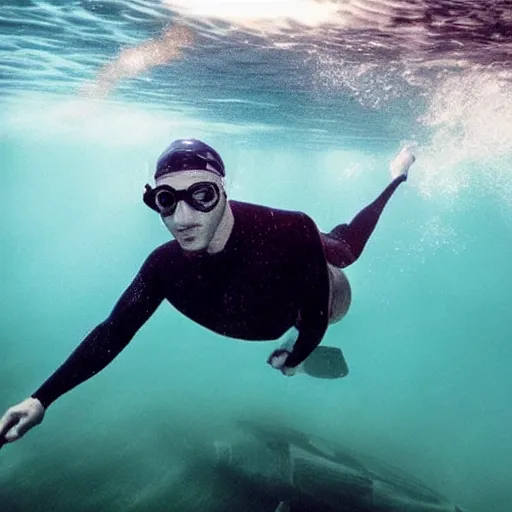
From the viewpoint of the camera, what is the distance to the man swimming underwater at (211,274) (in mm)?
2912

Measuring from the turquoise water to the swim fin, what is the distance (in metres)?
2.38

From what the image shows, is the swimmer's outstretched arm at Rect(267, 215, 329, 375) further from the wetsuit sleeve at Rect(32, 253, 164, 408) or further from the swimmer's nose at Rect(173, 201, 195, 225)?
the wetsuit sleeve at Rect(32, 253, 164, 408)

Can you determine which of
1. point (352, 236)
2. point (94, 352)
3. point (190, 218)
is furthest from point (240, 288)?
point (352, 236)

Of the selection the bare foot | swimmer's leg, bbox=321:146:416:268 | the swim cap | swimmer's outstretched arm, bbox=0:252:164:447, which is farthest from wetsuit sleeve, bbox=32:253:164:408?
the bare foot

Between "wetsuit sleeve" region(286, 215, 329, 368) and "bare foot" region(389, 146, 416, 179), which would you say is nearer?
"wetsuit sleeve" region(286, 215, 329, 368)

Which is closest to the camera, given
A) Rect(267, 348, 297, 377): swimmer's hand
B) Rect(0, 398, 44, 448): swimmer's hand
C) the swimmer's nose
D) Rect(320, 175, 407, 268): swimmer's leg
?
Rect(0, 398, 44, 448): swimmer's hand

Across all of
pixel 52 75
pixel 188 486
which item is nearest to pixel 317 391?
pixel 188 486

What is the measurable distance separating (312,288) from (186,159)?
131 centimetres

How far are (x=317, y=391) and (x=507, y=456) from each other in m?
10.4

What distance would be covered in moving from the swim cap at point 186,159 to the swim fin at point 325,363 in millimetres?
3093

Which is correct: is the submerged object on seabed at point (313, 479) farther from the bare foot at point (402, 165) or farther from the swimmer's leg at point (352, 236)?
the bare foot at point (402, 165)

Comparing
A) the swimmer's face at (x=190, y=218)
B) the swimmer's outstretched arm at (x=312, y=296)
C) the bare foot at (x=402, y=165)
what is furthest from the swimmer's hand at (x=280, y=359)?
the bare foot at (x=402, y=165)

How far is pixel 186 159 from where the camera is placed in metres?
2.95

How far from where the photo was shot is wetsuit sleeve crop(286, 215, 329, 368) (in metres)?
3.24
